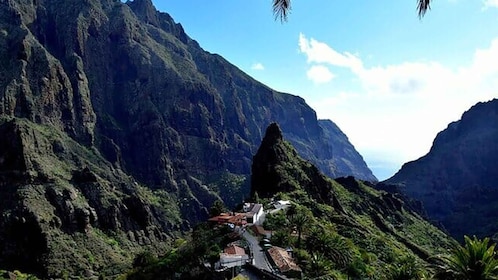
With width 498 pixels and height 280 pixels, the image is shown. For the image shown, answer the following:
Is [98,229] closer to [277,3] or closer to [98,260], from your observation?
[98,260]

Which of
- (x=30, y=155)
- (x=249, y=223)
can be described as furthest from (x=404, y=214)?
(x=30, y=155)

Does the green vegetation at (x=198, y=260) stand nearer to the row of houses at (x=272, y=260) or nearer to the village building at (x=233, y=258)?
the village building at (x=233, y=258)

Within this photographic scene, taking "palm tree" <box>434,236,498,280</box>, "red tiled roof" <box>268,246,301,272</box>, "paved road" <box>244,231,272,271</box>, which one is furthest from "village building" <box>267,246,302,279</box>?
"palm tree" <box>434,236,498,280</box>

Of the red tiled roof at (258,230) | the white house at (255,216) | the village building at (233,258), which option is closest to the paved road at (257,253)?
the village building at (233,258)

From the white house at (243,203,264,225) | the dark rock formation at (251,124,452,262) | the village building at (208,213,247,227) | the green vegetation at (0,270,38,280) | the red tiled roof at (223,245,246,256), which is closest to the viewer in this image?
the red tiled roof at (223,245,246,256)

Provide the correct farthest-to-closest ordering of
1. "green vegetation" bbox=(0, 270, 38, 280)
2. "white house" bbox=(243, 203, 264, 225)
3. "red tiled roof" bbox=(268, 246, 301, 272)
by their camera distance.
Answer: "green vegetation" bbox=(0, 270, 38, 280), "white house" bbox=(243, 203, 264, 225), "red tiled roof" bbox=(268, 246, 301, 272)

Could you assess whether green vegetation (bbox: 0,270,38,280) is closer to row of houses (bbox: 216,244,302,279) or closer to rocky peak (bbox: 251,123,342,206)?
rocky peak (bbox: 251,123,342,206)

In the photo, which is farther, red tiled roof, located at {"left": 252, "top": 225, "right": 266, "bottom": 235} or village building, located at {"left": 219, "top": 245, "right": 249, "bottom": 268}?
red tiled roof, located at {"left": 252, "top": 225, "right": 266, "bottom": 235}

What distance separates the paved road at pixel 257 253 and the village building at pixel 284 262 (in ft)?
2.70

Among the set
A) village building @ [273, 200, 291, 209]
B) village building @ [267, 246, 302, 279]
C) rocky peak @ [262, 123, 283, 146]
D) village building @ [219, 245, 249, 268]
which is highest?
rocky peak @ [262, 123, 283, 146]

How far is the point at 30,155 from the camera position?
631 ft

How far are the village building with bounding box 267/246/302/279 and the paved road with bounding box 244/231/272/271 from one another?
82 centimetres

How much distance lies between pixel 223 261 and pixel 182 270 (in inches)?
324

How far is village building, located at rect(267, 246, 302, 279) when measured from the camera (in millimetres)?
53062
